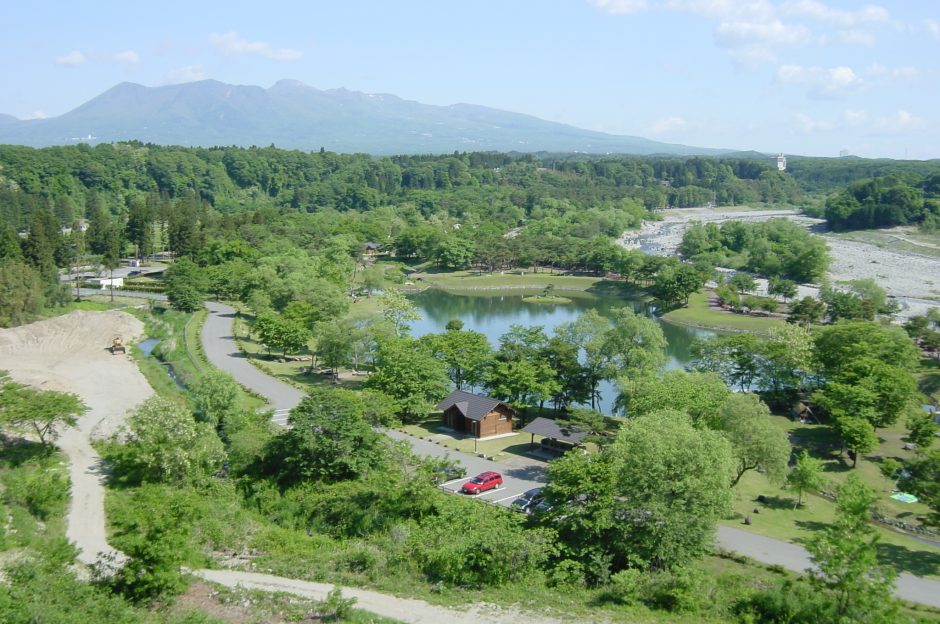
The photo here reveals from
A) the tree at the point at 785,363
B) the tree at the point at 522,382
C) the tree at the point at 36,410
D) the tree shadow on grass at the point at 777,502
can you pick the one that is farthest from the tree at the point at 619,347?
the tree at the point at 36,410

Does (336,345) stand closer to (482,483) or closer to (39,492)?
(482,483)

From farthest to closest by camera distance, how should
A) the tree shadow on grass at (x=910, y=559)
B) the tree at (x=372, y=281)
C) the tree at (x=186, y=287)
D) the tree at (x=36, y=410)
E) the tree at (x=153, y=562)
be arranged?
the tree at (x=372, y=281) → the tree at (x=186, y=287) → the tree at (x=36, y=410) → the tree shadow on grass at (x=910, y=559) → the tree at (x=153, y=562)

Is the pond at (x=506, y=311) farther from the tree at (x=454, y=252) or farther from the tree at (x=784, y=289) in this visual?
the tree at (x=784, y=289)

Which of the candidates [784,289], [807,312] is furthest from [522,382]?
[784,289]

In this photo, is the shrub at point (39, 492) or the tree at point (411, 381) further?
the tree at point (411, 381)

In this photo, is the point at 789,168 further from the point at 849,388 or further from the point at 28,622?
the point at 28,622

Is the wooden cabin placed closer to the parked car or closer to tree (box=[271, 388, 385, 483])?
tree (box=[271, 388, 385, 483])
